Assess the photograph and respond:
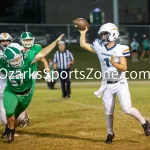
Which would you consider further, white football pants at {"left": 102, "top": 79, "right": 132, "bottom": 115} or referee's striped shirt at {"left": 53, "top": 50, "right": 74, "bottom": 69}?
referee's striped shirt at {"left": 53, "top": 50, "right": 74, "bottom": 69}

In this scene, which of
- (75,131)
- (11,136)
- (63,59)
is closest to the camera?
(11,136)

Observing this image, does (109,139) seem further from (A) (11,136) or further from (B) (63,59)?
(B) (63,59)

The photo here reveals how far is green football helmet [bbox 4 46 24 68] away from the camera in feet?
23.6

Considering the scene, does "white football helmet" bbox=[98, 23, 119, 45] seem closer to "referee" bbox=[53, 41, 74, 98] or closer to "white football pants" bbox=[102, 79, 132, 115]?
"white football pants" bbox=[102, 79, 132, 115]

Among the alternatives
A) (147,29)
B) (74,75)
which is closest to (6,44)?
(74,75)

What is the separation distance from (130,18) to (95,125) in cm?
3110

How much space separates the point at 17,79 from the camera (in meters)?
7.28

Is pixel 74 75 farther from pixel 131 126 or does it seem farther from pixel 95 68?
pixel 131 126

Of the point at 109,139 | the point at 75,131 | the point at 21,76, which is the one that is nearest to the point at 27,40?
the point at 21,76

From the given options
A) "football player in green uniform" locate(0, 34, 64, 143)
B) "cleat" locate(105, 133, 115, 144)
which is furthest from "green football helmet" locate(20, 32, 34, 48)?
"cleat" locate(105, 133, 115, 144)

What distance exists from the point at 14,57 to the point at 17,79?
13.2 inches

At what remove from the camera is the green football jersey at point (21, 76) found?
7.28 meters

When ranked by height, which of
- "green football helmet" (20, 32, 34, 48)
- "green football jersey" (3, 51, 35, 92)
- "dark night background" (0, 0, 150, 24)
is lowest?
"green football jersey" (3, 51, 35, 92)

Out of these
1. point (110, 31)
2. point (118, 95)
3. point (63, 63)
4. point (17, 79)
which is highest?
point (110, 31)
